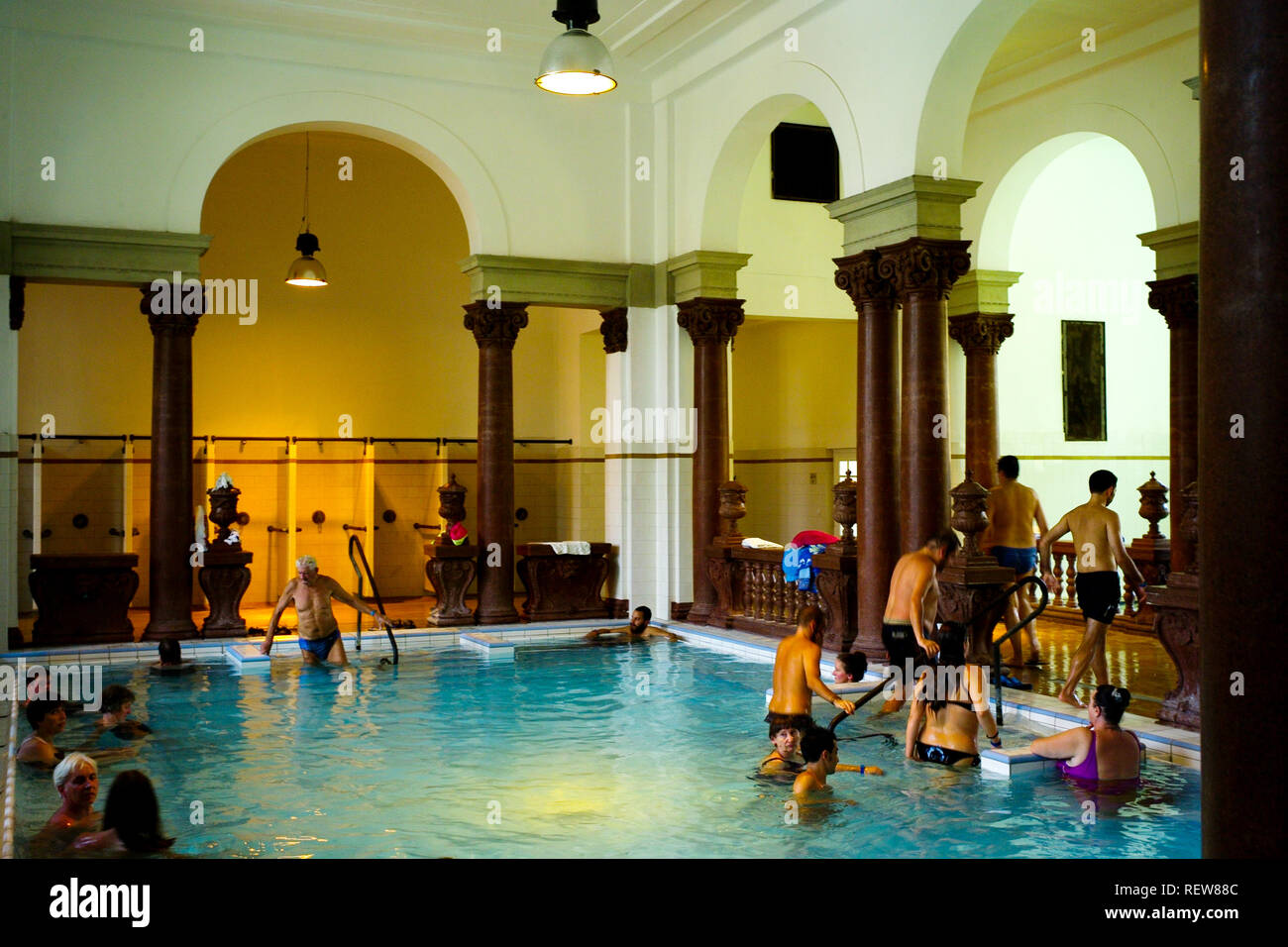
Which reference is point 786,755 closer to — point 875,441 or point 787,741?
point 787,741

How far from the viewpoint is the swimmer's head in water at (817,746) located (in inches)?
272

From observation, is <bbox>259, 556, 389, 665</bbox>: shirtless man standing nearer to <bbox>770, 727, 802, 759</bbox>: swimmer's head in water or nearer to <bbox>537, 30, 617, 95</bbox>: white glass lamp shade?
<bbox>770, 727, 802, 759</bbox>: swimmer's head in water

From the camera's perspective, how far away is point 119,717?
318 inches

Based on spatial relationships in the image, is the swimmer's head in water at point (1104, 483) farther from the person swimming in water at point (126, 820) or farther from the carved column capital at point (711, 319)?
the person swimming in water at point (126, 820)

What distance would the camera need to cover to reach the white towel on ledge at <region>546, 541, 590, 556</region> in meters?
14.0

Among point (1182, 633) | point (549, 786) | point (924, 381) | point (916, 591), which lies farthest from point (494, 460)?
point (1182, 633)

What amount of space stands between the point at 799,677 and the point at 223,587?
281 inches

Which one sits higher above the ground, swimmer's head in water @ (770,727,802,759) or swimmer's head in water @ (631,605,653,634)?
swimmer's head in water @ (631,605,653,634)

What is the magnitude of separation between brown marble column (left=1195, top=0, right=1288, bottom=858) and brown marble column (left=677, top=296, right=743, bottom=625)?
1048cm

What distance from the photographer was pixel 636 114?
14227 millimetres

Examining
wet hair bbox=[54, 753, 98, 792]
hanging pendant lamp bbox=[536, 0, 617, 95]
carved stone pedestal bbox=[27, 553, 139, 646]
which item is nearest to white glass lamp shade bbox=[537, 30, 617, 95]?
hanging pendant lamp bbox=[536, 0, 617, 95]
